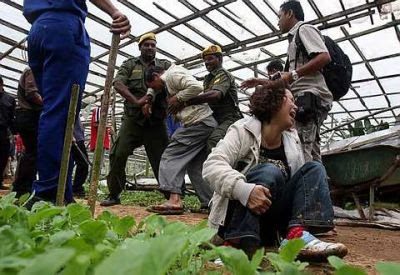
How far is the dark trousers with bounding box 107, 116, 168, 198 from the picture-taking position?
3303 millimetres

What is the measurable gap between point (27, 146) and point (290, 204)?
252 cm

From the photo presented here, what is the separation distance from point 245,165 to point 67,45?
0.92 meters

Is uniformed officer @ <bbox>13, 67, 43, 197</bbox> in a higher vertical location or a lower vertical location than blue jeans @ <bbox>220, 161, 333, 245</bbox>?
higher

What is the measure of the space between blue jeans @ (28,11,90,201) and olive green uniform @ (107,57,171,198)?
4.67ft

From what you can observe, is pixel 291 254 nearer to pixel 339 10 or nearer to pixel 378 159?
pixel 378 159

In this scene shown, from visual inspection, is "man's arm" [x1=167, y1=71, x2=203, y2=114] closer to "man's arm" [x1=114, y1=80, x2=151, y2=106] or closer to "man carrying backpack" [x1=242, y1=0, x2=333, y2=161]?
"man's arm" [x1=114, y1=80, x2=151, y2=106]

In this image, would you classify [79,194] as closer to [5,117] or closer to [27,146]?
[27,146]

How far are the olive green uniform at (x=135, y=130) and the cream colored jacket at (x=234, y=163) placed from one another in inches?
65.0

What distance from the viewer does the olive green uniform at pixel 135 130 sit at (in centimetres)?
329

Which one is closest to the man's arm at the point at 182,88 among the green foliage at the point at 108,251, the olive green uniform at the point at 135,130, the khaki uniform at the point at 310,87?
the olive green uniform at the point at 135,130

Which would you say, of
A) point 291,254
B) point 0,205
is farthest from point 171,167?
point 291,254

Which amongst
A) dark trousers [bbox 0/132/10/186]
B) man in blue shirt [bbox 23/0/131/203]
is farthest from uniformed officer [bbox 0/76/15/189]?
man in blue shirt [bbox 23/0/131/203]

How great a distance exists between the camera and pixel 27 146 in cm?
343

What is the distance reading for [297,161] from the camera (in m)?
→ 1.79
